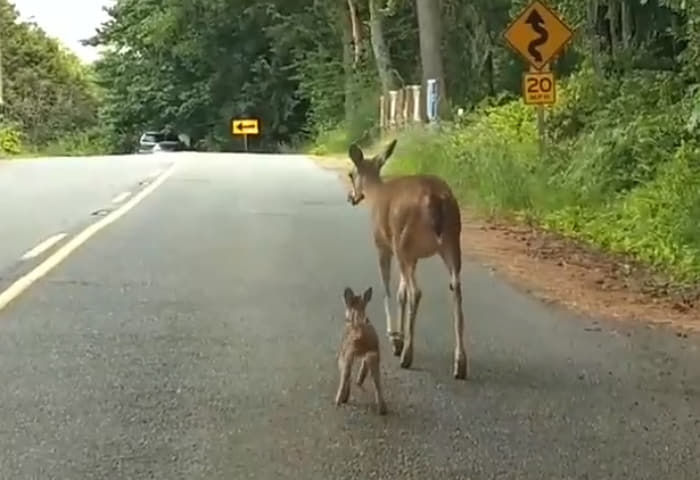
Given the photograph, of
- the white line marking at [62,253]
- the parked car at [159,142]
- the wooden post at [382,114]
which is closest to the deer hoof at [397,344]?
the white line marking at [62,253]

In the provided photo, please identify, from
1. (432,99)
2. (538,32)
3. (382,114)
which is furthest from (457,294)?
(382,114)

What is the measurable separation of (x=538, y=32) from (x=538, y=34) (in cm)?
3

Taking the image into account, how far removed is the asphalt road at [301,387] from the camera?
20.1ft

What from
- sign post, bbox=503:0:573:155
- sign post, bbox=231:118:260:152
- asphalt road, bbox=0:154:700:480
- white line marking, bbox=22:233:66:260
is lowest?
sign post, bbox=231:118:260:152

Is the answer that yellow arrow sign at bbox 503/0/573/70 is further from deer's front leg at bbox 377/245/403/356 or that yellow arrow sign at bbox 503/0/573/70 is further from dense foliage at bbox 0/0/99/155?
dense foliage at bbox 0/0/99/155

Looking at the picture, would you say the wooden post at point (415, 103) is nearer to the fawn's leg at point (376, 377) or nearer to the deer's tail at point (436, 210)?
the deer's tail at point (436, 210)

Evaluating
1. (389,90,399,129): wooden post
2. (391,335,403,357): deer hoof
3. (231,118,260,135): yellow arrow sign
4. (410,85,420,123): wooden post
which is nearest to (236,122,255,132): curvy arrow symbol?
(231,118,260,135): yellow arrow sign

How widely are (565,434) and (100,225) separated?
1177cm

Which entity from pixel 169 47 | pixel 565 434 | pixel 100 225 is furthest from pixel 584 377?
pixel 169 47

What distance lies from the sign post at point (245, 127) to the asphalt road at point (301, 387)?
1967 inches

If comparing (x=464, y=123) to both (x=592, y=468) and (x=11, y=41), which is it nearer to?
(x=592, y=468)

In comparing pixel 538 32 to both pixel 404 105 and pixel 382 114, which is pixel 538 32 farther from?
pixel 382 114

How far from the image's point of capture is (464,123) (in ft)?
97.9

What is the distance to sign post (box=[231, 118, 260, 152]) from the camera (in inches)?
2479
